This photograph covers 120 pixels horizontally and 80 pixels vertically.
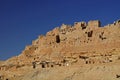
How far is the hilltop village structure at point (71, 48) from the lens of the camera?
5831cm

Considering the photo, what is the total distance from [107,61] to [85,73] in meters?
4.53

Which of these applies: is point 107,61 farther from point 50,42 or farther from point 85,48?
point 50,42

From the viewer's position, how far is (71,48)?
65938mm

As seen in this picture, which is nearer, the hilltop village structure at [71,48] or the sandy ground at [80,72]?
the sandy ground at [80,72]

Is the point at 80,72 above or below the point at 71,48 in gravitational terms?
below

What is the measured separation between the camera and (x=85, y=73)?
52.8m

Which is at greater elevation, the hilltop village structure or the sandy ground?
the hilltop village structure

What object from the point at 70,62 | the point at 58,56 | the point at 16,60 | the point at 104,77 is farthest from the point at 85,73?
the point at 16,60

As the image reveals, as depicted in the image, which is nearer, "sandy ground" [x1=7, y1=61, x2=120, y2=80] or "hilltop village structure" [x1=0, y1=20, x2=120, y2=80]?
"sandy ground" [x1=7, y1=61, x2=120, y2=80]

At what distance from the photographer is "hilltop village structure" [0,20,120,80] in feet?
191

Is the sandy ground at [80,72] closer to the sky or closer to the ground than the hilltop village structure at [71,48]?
closer to the ground

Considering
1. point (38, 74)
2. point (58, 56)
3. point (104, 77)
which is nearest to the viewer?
point (104, 77)

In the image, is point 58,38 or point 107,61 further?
point 58,38

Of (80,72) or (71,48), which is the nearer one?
(80,72)
